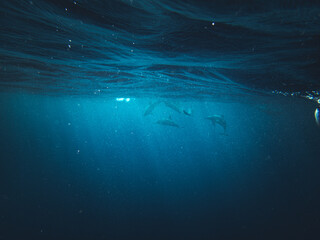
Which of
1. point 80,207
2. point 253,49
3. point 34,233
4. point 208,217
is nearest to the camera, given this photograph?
point 253,49

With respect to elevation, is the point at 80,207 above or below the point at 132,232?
below

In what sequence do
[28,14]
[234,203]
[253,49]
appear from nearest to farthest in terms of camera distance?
[28,14]
[253,49]
[234,203]

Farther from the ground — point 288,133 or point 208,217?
point 208,217

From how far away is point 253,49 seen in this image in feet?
28.0

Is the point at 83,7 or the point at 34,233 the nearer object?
the point at 83,7

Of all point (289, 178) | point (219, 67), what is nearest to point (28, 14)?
point (219, 67)

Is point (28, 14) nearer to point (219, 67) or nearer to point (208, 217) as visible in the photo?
point (219, 67)

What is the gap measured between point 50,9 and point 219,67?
872cm

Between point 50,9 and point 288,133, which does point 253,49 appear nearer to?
point 50,9

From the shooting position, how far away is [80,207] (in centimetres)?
1680

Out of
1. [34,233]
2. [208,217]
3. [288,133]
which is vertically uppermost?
[208,217]

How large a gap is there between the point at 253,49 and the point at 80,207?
16487 millimetres

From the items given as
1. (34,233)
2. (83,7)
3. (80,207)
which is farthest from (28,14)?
(80,207)

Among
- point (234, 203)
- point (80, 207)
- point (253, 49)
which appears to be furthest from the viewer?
point (234, 203)
